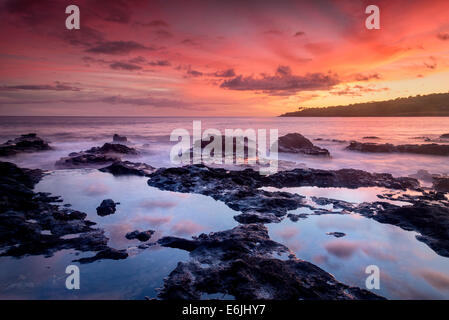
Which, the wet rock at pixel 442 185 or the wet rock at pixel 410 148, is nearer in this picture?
the wet rock at pixel 442 185

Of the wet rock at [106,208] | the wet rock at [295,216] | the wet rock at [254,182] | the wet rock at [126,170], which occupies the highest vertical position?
the wet rock at [126,170]

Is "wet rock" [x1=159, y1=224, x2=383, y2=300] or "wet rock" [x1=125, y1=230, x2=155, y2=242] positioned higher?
"wet rock" [x1=125, y1=230, x2=155, y2=242]

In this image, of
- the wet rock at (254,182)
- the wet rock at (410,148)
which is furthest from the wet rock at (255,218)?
the wet rock at (410,148)

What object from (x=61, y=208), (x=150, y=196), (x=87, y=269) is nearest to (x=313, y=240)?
(x=87, y=269)

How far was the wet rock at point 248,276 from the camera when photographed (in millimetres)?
5062

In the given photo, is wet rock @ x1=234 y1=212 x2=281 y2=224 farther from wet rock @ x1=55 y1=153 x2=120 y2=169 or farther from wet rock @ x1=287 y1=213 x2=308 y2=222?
wet rock @ x1=55 y1=153 x2=120 y2=169

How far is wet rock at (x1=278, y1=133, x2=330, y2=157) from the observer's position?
25.8 metres

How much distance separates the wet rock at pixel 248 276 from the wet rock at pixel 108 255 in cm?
163

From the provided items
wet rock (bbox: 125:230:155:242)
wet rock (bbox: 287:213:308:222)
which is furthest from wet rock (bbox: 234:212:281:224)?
wet rock (bbox: 125:230:155:242)

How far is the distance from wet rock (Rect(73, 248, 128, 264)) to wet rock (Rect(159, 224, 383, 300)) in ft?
5.34

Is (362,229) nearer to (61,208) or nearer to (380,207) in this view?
(380,207)

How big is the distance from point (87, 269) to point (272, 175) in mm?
9927

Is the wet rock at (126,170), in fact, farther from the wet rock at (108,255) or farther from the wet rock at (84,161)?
the wet rock at (108,255)
